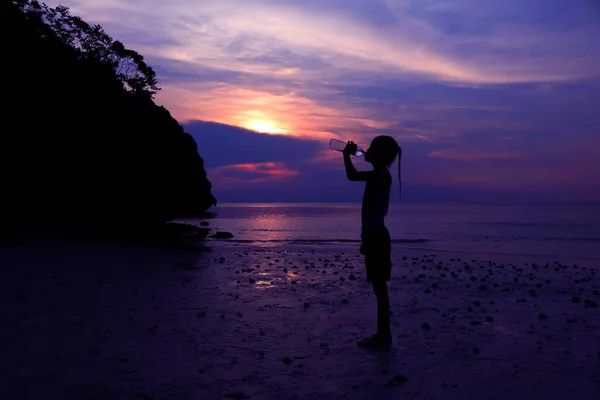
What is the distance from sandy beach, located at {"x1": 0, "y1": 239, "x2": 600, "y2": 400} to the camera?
5141mm

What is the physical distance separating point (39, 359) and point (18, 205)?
89.8ft

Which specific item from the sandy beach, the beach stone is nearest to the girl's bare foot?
the sandy beach

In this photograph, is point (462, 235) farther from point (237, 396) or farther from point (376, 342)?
point (237, 396)

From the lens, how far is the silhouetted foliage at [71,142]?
27.7 metres

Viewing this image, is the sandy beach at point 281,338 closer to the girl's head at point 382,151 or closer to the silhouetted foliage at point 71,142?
the girl's head at point 382,151

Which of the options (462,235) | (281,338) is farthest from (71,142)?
(462,235)

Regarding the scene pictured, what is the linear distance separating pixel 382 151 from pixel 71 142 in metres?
32.8

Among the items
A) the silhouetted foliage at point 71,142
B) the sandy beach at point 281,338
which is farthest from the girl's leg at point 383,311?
the silhouetted foliage at point 71,142

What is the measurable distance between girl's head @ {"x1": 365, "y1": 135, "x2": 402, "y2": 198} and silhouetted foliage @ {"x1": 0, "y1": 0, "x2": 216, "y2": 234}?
23.5m

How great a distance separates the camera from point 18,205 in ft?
94.2

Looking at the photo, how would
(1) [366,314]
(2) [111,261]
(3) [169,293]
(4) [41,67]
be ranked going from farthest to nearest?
(4) [41,67]
(2) [111,261]
(3) [169,293]
(1) [366,314]

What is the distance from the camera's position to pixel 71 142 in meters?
33.8

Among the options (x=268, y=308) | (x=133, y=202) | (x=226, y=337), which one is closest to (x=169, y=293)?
(x=268, y=308)

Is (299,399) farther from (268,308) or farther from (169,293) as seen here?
(169,293)
